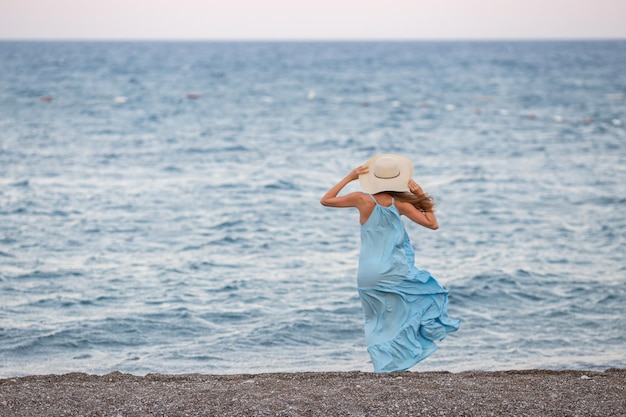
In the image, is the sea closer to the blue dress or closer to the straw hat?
the blue dress

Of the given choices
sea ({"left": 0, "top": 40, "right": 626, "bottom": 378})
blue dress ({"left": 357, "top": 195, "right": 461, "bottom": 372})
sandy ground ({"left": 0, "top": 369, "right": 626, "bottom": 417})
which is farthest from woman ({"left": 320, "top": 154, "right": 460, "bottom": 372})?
sea ({"left": 0, "top": 40, "right": 626, "bottom": 378})

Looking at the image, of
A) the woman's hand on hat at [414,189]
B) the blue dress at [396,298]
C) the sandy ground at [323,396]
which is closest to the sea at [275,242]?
the blue dress at [396,298]

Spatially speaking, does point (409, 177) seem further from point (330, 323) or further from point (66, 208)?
point (66, 208)

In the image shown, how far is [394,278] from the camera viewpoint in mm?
6703

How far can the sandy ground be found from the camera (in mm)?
5793

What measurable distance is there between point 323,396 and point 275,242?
8.81 metres

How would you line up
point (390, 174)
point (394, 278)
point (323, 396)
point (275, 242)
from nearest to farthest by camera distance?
point (323, 396) < point (390, 174) < point (394, 278) < point (275, 242)

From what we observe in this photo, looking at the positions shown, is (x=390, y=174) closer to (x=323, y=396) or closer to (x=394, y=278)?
(x=394, y=278)

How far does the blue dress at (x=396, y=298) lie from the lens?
264 inches

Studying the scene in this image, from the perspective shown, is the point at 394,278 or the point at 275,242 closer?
the point at 394,278

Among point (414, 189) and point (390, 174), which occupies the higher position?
point (390, 174)

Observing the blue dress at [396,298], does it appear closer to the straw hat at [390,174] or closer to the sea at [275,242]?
the straw hat at [390,174]

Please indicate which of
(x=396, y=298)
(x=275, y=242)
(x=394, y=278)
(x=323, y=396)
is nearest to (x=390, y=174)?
(x=394, y=278)

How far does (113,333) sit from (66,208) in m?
7.93
